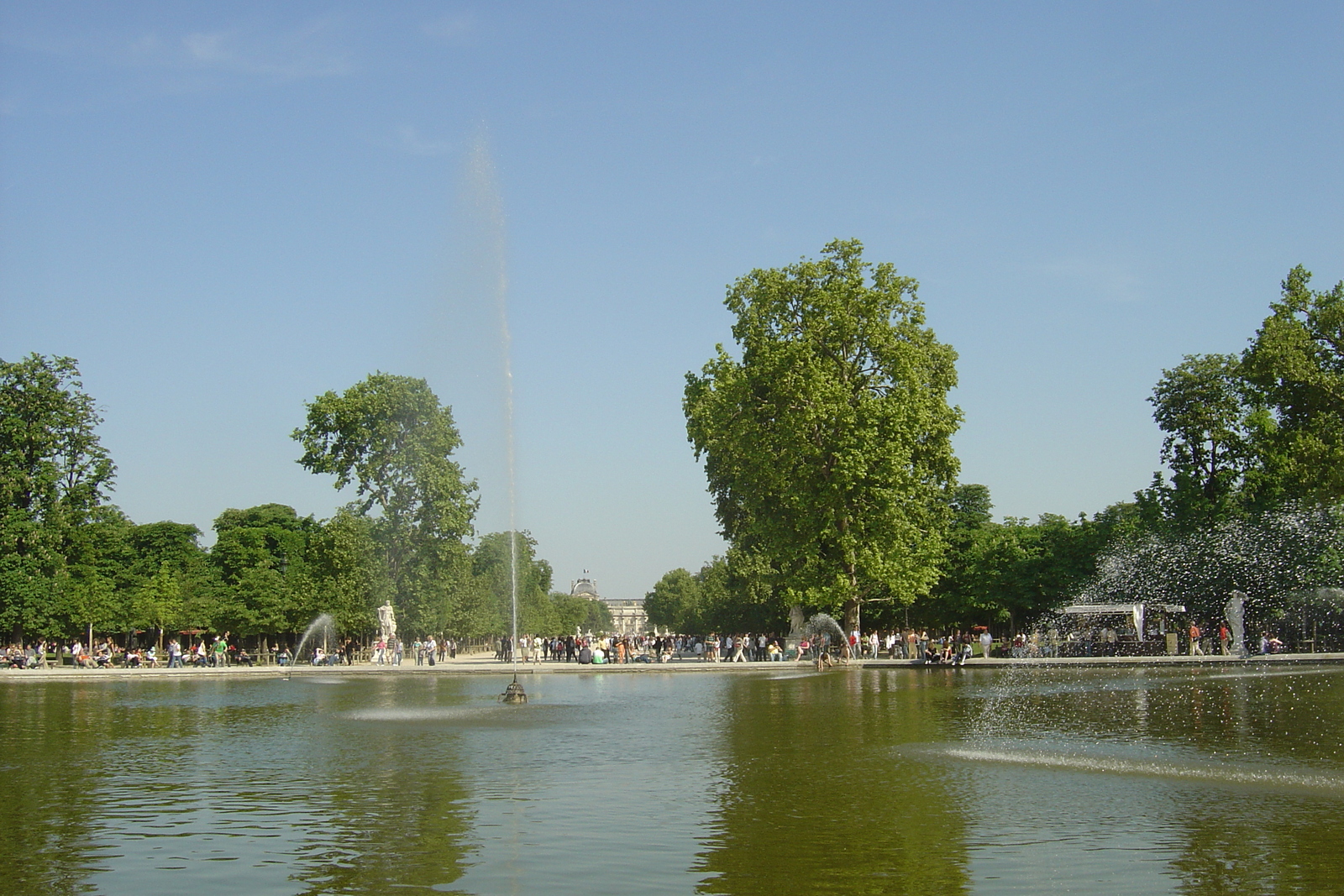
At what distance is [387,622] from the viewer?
56.2 meters

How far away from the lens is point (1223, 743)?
1744 cm

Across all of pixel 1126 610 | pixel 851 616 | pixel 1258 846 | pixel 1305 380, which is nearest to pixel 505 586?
pixel 851 616

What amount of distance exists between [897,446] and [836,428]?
2.63 meters

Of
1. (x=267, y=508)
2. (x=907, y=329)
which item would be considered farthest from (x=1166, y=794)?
(x=267, y=508)

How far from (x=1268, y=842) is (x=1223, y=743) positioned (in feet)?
→ 24.3

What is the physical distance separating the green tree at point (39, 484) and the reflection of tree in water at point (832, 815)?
159 feet

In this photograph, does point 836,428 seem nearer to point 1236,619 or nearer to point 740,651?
point 740,651

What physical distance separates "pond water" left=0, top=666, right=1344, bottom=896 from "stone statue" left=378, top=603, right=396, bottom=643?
29600mm

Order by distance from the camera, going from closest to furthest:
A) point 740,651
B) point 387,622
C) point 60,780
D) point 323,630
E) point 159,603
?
point 60,780
point 387,622
point 740,651
point 323,630
point 159,603

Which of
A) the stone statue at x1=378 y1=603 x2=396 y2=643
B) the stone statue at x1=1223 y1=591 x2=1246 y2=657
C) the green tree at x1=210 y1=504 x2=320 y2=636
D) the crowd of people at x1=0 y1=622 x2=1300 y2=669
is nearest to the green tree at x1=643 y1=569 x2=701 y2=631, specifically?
the green tree at x1=210 y1=504 x2=320 y2=636

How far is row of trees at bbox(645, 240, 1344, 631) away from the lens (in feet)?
154

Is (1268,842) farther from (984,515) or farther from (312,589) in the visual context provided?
(984,515)

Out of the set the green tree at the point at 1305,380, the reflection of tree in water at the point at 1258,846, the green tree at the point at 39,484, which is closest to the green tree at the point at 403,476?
the green tree at the point at 39,484

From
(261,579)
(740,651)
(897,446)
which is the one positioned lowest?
(740,651)
